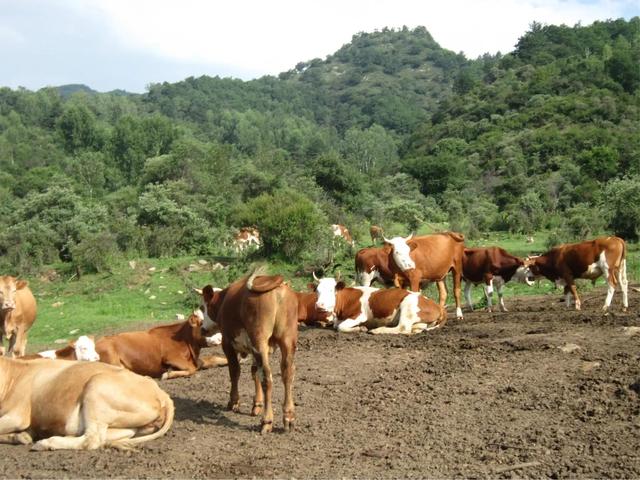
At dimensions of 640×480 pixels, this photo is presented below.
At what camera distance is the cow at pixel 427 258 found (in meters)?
14.8

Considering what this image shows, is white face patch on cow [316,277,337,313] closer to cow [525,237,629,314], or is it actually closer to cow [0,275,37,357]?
cow [525,237,629,314]

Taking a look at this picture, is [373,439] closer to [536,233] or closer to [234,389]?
[234,389]

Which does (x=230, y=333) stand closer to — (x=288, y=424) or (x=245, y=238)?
(x=288, y=424)

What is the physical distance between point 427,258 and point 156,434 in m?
8.99

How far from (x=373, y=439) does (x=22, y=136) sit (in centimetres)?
10778

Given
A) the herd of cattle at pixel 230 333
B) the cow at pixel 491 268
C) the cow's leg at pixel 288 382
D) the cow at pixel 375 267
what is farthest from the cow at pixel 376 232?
the cow's leg at pixel 288 382

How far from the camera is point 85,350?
996 centimetres

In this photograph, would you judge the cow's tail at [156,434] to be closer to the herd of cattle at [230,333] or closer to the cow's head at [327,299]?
the herd of cattle at [230,333]

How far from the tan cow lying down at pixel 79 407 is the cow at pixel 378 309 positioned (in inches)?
250

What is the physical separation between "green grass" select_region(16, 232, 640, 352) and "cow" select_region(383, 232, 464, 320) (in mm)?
2052

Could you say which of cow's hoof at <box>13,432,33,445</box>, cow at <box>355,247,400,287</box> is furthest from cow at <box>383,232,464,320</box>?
cow's hoof at <box>13,432,33,445</box>

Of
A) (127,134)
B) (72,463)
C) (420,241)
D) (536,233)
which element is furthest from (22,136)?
(72,463)

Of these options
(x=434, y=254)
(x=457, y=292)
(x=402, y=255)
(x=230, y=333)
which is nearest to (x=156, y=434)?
(x=230, y=333)

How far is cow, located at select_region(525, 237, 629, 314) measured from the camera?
14.1 metres
